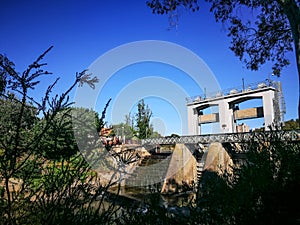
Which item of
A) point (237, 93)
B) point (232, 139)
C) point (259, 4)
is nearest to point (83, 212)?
point (259, 4)

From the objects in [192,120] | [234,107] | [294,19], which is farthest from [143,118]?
[294,19]

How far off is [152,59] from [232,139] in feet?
30.8

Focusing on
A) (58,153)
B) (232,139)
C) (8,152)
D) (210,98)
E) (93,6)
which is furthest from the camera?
(210,98)

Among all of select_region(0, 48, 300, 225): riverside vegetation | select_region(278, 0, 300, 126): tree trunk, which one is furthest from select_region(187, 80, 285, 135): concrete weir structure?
select_region(0, 48, 300, 225): riverside vegetation

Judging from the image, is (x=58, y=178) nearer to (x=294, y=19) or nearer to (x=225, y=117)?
(x=294, y=19)

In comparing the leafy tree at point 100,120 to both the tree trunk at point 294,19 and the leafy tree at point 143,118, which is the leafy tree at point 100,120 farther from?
the leafy tree at point 143,118

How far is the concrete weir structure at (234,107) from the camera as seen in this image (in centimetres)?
1831

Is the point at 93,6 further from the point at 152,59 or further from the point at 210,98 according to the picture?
the point at 210,98

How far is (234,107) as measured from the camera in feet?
70.6

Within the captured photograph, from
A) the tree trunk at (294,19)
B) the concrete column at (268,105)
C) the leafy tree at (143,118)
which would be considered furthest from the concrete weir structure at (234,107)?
the tree trunk at (294,19)

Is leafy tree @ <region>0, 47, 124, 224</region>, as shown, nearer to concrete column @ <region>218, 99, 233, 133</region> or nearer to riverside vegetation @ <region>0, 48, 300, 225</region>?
riverside vegetation @ <region>0, 48, 300, 225</region>

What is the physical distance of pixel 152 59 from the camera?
848 cm

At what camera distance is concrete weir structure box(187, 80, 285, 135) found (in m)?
18.3

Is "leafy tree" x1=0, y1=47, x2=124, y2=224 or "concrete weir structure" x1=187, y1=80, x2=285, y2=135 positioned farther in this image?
"concrete weir structure" x1=187, y1=80, x2=285, y2=135
